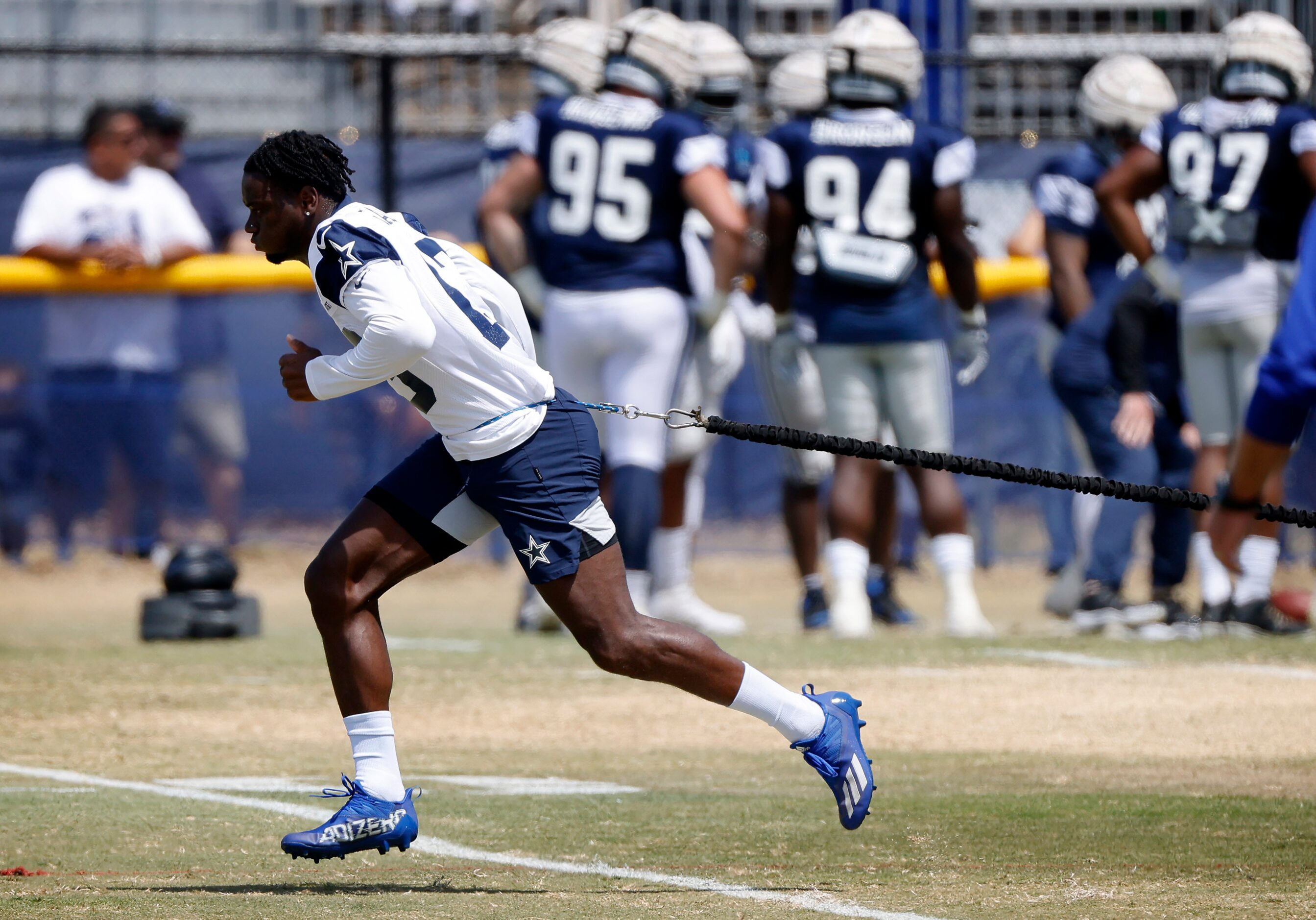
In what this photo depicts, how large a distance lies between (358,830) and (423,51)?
10.2 metres

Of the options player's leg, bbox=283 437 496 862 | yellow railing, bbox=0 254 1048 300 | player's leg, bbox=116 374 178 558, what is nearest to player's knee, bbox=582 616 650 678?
player's leg, bbox=283 437 496 862

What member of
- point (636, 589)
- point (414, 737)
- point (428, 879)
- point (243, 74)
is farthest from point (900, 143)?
point (243, 74)

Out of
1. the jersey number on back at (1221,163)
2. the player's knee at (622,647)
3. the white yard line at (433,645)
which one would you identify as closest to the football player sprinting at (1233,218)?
the jersey number on back at (1221,163)

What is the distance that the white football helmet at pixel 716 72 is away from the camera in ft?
38.0

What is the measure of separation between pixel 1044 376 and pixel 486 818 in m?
9.12

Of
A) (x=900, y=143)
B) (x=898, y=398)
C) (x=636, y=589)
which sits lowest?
(x=636, y=589)

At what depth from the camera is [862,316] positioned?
10133 millimetres

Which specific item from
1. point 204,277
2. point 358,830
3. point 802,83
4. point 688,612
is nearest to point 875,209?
point 802,83

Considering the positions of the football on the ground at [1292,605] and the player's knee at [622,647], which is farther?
the football on the ground at [1292,605]

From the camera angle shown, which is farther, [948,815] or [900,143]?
[900,143]

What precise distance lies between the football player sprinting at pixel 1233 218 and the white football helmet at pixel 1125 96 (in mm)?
641

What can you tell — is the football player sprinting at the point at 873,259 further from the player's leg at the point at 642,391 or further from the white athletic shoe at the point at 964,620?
the player's leg at the point at 642,391

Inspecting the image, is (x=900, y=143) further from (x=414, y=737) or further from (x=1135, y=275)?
(x=414, y=737)

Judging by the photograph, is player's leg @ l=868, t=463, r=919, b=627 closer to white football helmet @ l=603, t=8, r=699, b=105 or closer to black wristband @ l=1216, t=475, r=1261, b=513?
white football helmet @ l=603, t=8, r=699, b=105
